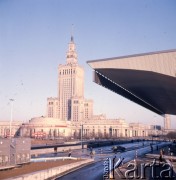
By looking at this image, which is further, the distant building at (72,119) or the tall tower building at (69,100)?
the tall tower building at (69,100)

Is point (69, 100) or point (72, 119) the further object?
point (69, 100)

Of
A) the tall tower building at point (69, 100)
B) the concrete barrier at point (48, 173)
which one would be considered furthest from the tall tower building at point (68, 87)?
the concrete barrier at point (48, 173)

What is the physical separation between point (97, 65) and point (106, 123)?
151 meters

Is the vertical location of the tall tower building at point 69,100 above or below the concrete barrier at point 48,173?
above

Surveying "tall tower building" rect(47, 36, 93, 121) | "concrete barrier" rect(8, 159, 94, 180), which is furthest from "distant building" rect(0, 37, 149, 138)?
"concrete barrier" rect(8, 159, 94, 180)

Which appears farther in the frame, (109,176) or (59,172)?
(59,172)

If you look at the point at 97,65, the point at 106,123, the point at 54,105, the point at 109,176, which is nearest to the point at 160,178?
the point at 109,176

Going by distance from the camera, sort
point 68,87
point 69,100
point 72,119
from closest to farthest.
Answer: point 72,119 → point 69,100 → point 68,87

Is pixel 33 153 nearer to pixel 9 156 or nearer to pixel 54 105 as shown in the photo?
pixel 9 156

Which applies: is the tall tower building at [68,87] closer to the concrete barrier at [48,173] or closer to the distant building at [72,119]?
the distant building at [72,119]

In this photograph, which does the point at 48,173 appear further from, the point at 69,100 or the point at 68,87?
the point at 68,87

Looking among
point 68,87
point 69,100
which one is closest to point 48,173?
point 69,100

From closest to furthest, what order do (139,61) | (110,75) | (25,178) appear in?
(25,178)
(139,61)
(110,75)

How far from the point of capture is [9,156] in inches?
1031
